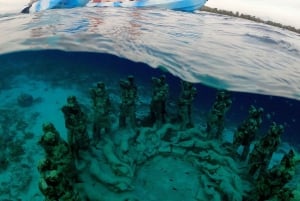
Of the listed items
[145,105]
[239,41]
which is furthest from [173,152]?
[239,41]

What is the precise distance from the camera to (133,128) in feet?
36.8

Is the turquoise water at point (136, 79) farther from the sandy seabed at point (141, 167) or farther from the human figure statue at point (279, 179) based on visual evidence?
the human figure statue at point (279, 179)

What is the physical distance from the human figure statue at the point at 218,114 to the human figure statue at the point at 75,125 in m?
4.26

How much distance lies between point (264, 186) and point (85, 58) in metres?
14.5

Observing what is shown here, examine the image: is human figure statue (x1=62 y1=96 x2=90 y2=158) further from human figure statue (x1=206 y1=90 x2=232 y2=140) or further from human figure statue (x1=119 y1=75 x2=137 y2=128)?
human figure statue (x1=206 y1=90 x2=232 y2=140)

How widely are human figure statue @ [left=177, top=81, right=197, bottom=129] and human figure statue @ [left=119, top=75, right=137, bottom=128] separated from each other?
1.66m

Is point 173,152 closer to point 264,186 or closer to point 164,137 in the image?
point 164,137

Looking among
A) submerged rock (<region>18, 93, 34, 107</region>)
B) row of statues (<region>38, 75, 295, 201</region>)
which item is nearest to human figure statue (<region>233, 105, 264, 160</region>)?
row of statues (<region>38, 75, 295, 201</region>)

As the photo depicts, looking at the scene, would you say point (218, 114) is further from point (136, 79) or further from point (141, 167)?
point (136, 79)

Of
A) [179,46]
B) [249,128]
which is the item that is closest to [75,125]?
[249,128]

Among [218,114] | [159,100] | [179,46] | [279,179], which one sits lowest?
[179,46]

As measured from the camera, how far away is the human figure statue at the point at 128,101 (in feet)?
32.9

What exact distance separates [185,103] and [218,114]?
3.91 feet

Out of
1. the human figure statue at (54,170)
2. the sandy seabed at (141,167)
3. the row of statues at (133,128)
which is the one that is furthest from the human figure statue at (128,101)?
the human figure statue at (54,170)
